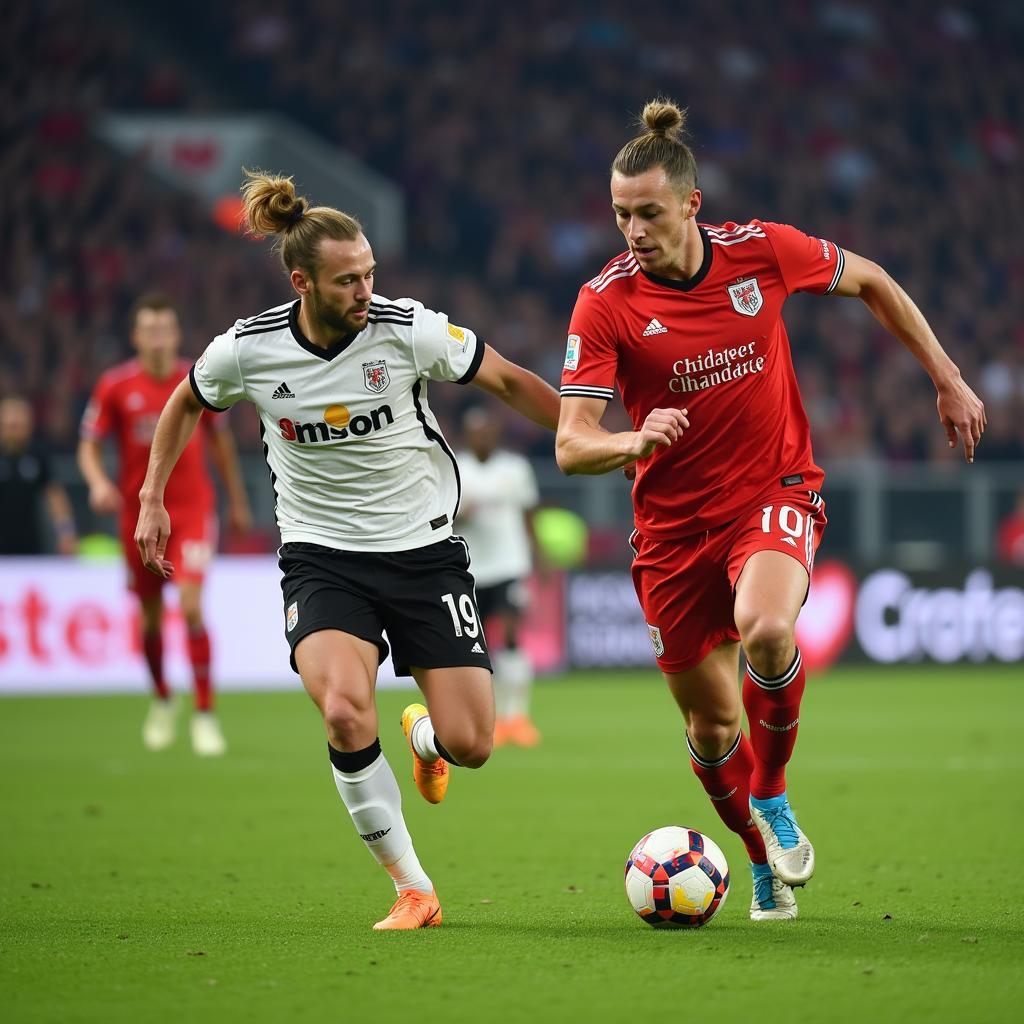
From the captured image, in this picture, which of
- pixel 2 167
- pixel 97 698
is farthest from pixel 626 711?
pixel 2 167

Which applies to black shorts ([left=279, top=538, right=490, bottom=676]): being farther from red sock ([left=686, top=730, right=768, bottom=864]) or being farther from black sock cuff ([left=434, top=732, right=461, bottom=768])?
red sock ([left=686, top=730, right=768, bottom=864])

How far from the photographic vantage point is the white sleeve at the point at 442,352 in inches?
232

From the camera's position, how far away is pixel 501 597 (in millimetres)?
13578

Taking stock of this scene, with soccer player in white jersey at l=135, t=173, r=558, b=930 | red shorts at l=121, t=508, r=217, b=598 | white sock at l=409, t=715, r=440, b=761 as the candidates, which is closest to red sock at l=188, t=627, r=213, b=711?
red shorts at l=121, t=508, r=217, b=598

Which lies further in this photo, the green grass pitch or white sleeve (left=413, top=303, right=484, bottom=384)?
white sleeve (left=413, top=303, right=484, bottom=384)

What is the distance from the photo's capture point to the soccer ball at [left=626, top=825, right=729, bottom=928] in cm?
565

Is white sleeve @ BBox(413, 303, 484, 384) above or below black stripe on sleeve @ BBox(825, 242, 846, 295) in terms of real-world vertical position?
below

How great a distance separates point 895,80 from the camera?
2939 centimetres

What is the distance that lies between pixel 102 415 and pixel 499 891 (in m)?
6.12

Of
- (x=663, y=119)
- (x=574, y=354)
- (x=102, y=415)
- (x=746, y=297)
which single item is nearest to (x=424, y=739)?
(x=574, y=354)

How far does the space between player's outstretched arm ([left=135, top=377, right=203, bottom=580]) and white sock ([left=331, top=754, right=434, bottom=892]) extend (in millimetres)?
943

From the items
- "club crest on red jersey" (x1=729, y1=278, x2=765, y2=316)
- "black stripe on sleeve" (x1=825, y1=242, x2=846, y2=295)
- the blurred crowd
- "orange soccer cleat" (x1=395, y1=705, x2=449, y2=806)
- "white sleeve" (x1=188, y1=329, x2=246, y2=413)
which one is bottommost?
"orange soccer cleat" (x1=395, y1=705, x2=449, y2=806)

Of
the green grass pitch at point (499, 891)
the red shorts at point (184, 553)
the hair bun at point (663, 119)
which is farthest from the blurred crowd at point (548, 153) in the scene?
the hair bun at point (663, 119)

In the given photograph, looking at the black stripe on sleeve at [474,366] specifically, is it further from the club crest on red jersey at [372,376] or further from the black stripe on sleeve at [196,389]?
the black stripe on sleeve at [196,389]
